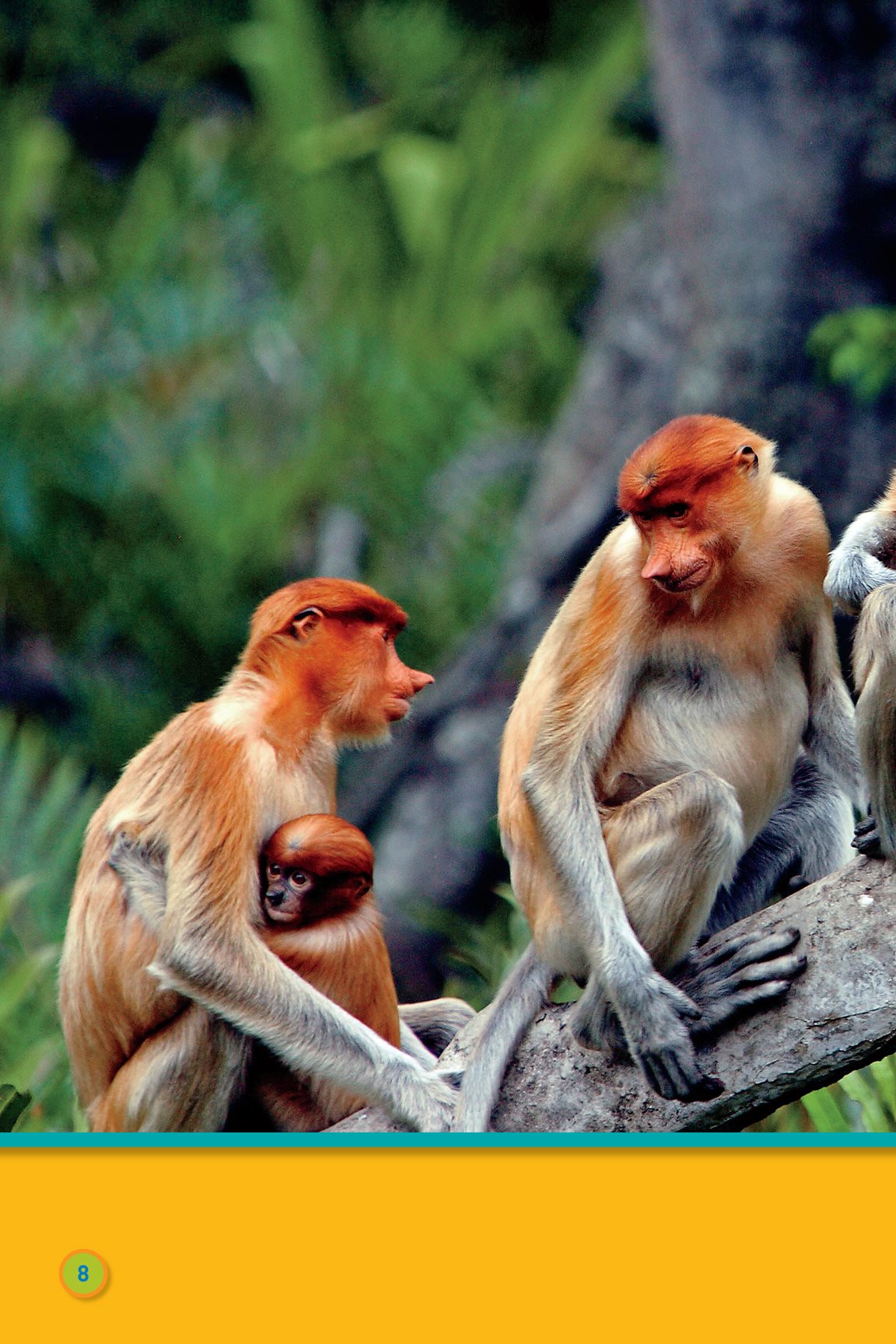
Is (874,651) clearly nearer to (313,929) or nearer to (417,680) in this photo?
(417,680)

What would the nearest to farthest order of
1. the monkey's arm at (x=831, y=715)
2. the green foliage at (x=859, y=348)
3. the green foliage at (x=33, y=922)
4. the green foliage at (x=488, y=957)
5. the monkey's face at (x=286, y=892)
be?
the monkey's face at (x=286, y=892), the monkey's arm at (x=831, y=715), the green foliage at (x=33, y=922), the green foliage at (x=488, y=957), the green foliage at (x=859, y=348)

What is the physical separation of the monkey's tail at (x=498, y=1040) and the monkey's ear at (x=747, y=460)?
3.16 feet

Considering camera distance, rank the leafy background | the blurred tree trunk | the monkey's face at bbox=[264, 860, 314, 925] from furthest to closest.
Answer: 1. the leafy background
2. the blurred tree trunk
3. the monkey's face at bbox=[264, 860, 314, 925]

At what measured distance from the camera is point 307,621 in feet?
8.99

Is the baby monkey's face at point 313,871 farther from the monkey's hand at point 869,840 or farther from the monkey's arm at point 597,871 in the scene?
the monkey's hand at point 869,840

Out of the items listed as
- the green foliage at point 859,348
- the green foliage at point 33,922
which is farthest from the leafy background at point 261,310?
the green foliage at point 33,922

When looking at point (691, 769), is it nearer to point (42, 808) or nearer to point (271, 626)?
point (271, 626)

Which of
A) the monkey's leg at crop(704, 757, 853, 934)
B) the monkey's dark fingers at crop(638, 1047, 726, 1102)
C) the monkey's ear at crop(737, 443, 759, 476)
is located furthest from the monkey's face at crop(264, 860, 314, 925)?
the monkey's ear at crop(737, 443, 759, 476)

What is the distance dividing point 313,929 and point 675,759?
2.39 ft

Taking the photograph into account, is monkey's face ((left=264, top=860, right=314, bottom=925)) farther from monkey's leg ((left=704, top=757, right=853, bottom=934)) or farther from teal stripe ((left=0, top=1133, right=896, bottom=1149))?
monkey's leg ((left=704, top=757, right=853, bottom=934))

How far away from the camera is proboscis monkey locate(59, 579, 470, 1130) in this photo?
2525 mm

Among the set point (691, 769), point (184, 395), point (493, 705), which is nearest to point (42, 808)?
point (691, 769)

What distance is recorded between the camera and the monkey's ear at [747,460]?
257 centimetres

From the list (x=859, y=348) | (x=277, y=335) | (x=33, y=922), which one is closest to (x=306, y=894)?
(x=33, y=922)
